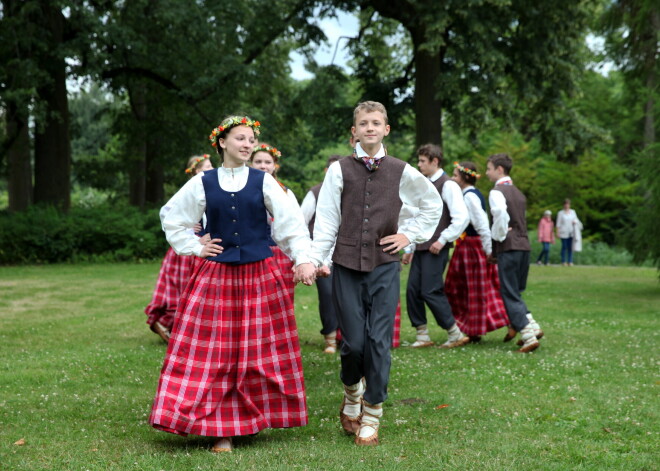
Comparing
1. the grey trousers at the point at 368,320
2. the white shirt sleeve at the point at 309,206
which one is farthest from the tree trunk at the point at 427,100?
the grey trousers at the point at 368,320

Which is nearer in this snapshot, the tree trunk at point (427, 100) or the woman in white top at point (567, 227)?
the tree trunk at point (427, 100)

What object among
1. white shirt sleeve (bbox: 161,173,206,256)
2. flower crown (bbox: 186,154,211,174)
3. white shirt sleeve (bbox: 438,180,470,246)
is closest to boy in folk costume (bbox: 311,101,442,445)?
white shirt sleeve (bbox: 161,173,206,256)

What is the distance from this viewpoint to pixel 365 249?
5.50 metres

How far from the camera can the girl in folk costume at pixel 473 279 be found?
9641 millimetres

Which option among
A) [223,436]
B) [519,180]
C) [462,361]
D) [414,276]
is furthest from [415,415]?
[519,180]

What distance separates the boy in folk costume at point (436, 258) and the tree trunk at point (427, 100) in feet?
41.5

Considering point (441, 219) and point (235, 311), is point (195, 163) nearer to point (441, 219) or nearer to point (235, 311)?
point (441, 219)

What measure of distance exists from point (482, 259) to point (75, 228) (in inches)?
595

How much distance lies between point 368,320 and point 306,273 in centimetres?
59

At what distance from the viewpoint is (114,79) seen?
959 inches

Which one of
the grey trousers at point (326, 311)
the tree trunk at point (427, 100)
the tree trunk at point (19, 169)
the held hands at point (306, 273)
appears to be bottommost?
the grey trousers at point (326, 311)

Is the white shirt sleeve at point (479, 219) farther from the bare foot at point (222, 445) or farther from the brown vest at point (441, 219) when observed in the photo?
the bare foot at point (222, 445)

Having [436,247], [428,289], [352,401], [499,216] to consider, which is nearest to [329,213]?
[352,401]

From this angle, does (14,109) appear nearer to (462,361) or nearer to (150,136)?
(150,136)
